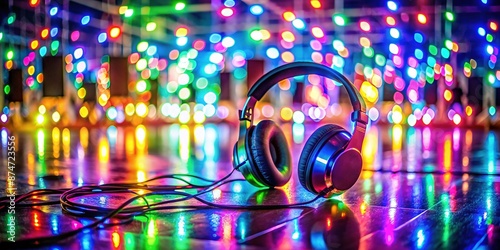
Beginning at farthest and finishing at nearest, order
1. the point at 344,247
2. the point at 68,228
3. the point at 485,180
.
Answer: the point at 485,180, the point at 68,228, the point at 344,247

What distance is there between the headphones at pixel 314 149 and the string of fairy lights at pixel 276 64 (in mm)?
6000

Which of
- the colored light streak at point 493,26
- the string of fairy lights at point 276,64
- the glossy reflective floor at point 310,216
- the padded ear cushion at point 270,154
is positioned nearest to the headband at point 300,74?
the padded ear cushion at point 270,154

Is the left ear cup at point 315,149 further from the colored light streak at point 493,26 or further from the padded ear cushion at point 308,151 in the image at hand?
the colored light streak at point 493,26

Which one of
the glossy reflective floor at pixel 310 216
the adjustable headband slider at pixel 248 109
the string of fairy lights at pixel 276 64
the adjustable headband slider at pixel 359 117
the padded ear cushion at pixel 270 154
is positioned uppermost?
the string of fairy lights at pixel 276 64

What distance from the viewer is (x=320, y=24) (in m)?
11.3

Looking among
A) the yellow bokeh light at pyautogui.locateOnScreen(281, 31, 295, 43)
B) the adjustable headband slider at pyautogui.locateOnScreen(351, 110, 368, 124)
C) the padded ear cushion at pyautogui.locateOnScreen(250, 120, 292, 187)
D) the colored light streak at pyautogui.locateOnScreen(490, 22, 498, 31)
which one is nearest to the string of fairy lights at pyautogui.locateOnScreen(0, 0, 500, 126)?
the yellow bokeh light at pyautogui.locateOnScreen(281, 31, 295, 43)

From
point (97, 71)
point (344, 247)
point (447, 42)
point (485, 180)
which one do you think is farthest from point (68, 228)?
point (97, 71)

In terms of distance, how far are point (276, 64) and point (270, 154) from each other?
31.1 ft

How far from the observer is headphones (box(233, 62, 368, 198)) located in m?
2.17

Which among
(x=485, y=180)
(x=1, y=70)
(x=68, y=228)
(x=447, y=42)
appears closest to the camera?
(x=68, y=228)

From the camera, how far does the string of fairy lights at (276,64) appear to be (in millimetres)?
9383

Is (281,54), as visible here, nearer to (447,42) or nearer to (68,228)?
(447,42)

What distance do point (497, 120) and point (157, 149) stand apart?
735 centimetres

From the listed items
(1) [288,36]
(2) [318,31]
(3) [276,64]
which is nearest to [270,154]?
(2) [318,31]
